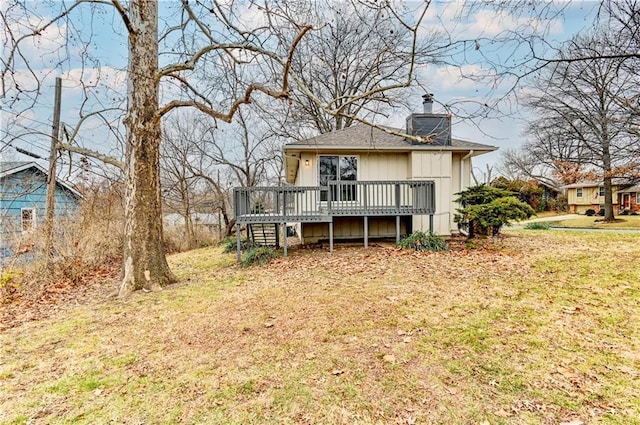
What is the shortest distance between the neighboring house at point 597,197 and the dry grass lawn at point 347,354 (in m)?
29.8

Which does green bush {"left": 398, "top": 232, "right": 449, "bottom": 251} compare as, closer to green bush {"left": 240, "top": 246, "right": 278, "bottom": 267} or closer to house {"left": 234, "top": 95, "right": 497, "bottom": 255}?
house {"left": 234, "top": 95, "right": 497, "bottom": 255}

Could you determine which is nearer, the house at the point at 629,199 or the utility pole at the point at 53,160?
the utility pole at the point at 53,160

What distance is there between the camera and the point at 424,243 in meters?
9.57

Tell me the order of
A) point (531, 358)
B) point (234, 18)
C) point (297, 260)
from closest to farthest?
point (531, 358)
point (234, 18)
point (297, 260)

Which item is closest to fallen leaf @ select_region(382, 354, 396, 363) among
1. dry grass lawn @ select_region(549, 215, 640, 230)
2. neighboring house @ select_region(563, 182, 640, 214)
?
dry grass lawn @ select_region(549, 215, 640, 230)

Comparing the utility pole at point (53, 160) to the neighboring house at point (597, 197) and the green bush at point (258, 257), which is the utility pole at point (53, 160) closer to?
the green bush at point (258, 257)

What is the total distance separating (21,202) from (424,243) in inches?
615

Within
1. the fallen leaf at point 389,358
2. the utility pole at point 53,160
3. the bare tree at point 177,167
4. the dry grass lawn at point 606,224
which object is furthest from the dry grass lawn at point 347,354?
the dry grass lawn at point 606,224

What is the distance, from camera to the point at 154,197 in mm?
A: 6645

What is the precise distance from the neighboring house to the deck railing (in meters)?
26.7

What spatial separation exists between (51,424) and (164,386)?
0.85 m

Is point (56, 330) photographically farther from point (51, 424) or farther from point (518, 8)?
point (518, 8)

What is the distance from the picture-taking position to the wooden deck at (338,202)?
9.55 metres

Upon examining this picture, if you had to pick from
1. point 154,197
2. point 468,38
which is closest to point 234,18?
point 154,197
